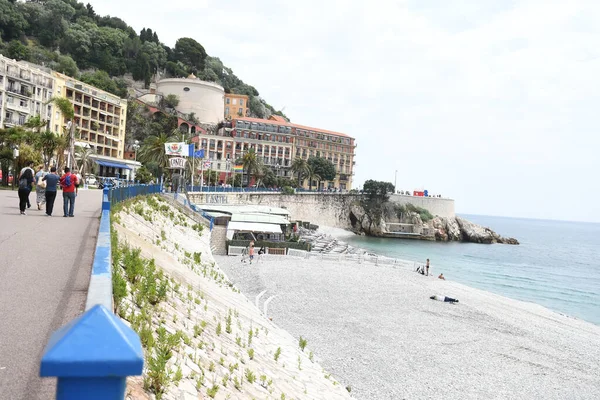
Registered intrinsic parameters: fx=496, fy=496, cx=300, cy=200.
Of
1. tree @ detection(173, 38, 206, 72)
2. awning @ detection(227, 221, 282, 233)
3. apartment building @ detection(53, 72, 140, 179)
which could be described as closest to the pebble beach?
awning @ detection(227, 221, 282, 233)

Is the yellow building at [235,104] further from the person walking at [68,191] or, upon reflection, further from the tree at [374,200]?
the person walking at [68,191]

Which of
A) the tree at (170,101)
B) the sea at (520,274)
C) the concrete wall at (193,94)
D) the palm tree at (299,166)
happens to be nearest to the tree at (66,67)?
the tree at (170,101)

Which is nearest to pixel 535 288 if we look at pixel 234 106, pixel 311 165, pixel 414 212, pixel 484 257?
pixel 484 257

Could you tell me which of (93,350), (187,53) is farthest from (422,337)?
(187,53)

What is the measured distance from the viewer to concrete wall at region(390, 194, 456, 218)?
101875mm

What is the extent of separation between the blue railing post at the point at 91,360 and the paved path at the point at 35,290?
3.58 metres

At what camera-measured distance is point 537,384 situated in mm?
16875

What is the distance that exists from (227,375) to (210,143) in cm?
10217

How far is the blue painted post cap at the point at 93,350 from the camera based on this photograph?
1.49 m

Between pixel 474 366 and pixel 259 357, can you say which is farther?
pixel 474 366

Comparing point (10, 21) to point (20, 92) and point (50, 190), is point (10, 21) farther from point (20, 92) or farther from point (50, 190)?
point (50, 190)

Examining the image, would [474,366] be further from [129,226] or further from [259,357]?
[129,226]

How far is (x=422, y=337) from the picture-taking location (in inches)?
835

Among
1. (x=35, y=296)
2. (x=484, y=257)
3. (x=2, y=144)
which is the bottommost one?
(x=484, y=257)
